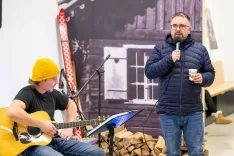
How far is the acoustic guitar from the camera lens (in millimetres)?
3248

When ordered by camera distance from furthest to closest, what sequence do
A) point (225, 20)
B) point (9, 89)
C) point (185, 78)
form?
point (225, 20) → point (9, 89) → point (185, 78)

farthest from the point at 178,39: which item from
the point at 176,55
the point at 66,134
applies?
the point at 66,134

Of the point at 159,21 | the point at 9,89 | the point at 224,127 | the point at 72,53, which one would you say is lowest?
the point at 224,127

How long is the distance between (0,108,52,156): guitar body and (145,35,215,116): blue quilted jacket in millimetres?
974

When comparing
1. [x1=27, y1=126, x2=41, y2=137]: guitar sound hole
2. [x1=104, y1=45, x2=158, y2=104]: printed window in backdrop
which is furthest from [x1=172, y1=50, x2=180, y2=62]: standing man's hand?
[x1=104, y1=45, x2=158, y2=104]: printed window in backdrop

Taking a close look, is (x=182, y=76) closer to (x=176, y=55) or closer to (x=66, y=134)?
(x=176, y=55)

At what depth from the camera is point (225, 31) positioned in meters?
7.93

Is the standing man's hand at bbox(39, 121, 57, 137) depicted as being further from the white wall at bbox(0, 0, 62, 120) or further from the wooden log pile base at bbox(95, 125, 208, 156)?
the wooden log pile base at bbox(95, 125, 208, 156)

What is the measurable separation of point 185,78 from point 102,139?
164cm

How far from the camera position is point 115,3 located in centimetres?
470

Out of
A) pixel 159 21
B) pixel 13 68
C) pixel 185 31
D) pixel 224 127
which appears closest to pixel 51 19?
pixel 13 68

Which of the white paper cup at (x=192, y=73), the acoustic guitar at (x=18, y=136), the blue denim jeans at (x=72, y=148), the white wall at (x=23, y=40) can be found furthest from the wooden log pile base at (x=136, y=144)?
the white paper cup at (x=192, y=73)

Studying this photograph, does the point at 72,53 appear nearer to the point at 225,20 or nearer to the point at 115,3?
the point at 115,3

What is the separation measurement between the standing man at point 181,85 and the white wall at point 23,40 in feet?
5.64
